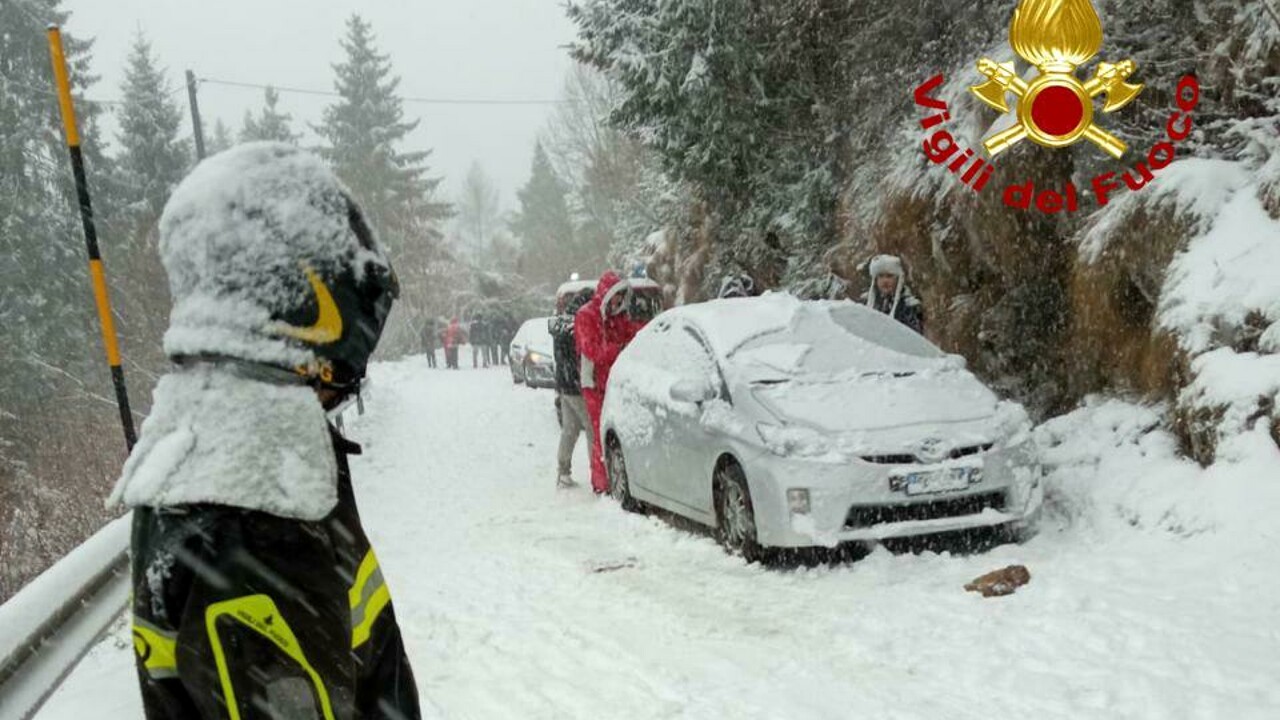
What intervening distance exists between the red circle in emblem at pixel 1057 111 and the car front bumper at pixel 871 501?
Result: 3.48m

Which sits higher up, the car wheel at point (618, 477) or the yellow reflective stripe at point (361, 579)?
the yellow reflective stripe at point (361, 579)

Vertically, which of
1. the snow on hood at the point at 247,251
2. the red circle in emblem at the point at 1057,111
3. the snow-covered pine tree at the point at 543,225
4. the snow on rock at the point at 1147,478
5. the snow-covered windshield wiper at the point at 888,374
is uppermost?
the snow-covered pine tree at the point at 543,225

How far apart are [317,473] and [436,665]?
4.08 metres

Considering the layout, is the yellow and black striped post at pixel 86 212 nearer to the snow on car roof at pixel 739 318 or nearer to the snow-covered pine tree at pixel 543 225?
the snow on car roof at pixel 739 318

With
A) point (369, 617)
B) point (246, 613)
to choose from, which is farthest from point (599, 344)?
point (246, 613)

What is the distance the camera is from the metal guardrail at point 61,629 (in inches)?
128

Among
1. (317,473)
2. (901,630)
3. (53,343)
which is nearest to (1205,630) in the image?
(901,630)

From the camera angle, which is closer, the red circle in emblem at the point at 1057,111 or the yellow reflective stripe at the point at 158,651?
the yellow reflective stripe at the point at 158,651

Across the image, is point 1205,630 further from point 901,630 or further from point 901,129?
point 901,129

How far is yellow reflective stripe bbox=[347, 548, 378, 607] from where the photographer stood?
1.50m

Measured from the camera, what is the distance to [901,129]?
11.5 meters

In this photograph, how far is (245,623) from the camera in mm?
1331

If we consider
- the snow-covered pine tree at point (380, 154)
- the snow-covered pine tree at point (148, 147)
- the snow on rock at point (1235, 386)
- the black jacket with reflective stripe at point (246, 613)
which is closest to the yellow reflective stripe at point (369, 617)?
the black jacket with reflective stripe at point (246, 613)

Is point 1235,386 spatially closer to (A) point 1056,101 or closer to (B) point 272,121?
(A) point 1056,101
